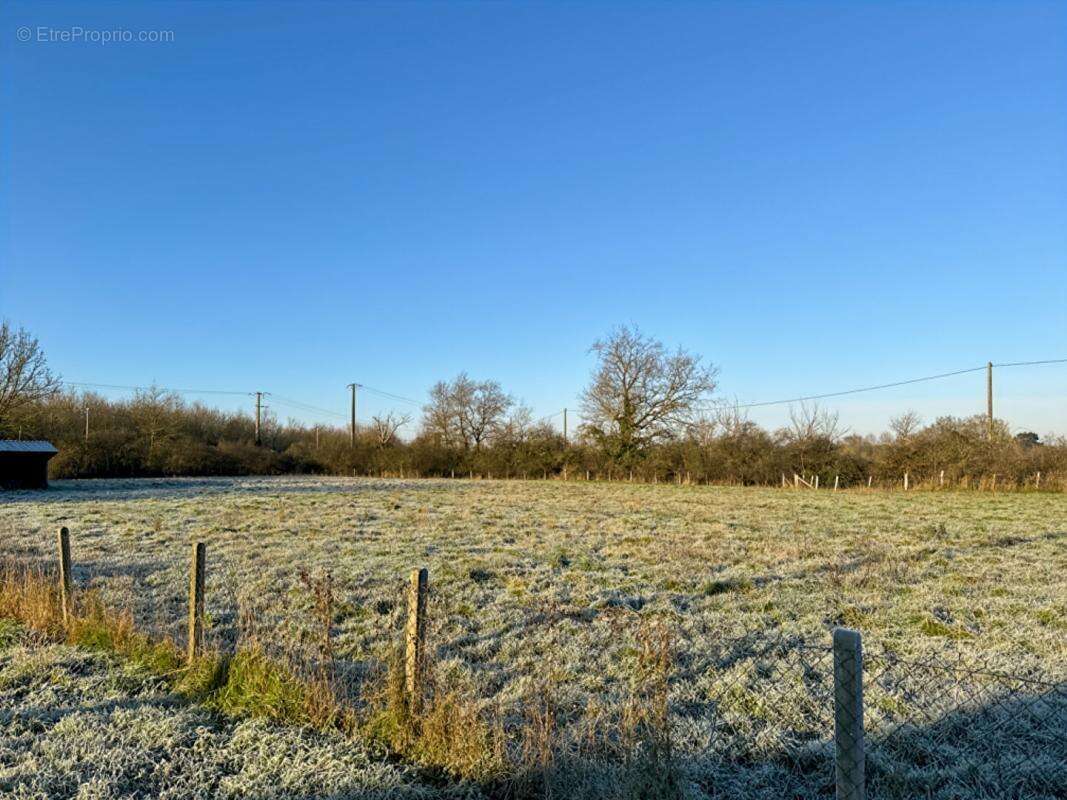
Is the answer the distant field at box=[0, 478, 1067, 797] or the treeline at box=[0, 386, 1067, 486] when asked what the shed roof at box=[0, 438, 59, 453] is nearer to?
the treeline at box=[0, 386, 1067, 486]

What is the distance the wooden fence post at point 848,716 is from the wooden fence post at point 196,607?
17.6 ft

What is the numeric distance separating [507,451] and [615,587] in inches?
1585

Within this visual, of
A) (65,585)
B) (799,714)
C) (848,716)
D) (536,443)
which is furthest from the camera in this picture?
(536,443)

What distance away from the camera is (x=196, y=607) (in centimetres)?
604

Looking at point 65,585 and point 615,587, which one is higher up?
point 65,585

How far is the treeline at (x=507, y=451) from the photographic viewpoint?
3384cm

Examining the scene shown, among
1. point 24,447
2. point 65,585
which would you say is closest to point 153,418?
point 24,447

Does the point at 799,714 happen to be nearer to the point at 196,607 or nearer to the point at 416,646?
the point at 416,646

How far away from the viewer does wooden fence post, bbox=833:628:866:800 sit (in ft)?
9.76

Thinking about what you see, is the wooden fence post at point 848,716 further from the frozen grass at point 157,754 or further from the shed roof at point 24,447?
the shed roof at point 24,447

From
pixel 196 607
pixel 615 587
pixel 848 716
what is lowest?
pixel 615 587

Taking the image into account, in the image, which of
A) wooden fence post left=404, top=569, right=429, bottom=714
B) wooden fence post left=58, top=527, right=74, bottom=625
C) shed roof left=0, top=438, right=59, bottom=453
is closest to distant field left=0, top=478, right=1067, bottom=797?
wooden fence post left=58, top=527, right=74, bottom=625

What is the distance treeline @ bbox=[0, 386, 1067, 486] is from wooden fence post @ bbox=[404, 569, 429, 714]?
3574 centimetres

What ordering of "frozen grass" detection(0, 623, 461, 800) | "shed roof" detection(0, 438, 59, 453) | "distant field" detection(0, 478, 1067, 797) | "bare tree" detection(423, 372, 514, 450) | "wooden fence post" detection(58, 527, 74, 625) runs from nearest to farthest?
"frozen grass" detection(0, 623, 461, 800)
"distant field" detection(0, 478, 1067, 797)
"wooden fence post" detection(58, 527, 74, 625)
"shed roof" detection(0, 438, 59, 453)
"bare tree" detection(423, 372, 514, 450)
